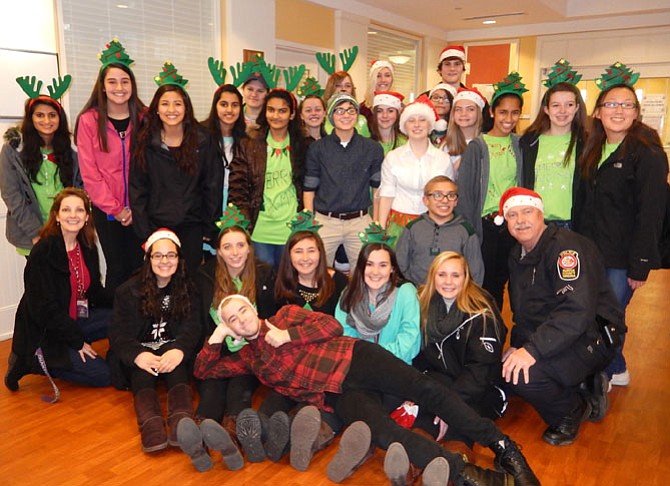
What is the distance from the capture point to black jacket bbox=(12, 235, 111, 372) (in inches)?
Answer: 114

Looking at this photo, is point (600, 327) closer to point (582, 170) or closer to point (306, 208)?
point (582, 170)

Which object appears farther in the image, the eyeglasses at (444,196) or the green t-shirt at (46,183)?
the green t-shirt at (46,183)

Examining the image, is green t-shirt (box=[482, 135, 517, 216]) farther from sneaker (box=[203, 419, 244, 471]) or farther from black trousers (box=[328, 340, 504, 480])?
sneaker (box=[203, 419, 244, 471])

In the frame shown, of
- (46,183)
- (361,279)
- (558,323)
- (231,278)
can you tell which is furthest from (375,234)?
(46,183)

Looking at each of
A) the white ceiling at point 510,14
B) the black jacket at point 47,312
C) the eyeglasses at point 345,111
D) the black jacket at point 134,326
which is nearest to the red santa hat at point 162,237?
the black jacket at point 134,326

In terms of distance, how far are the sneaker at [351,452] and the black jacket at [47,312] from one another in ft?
5.21

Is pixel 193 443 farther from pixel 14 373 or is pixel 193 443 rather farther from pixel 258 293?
pixel 14 373

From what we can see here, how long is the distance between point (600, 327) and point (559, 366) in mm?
278

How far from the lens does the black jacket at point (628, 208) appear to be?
2.71 m

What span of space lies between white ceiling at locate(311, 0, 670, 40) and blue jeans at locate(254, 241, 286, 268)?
3.79 m

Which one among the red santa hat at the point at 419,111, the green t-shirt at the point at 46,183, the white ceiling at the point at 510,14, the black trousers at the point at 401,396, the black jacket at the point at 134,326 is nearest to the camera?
the black trousers at the point at 401,396

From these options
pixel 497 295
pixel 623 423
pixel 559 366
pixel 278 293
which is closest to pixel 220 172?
pixel 278 293

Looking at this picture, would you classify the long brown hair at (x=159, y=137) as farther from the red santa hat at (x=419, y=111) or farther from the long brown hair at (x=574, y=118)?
the long brown hair at (x=574, y=118)

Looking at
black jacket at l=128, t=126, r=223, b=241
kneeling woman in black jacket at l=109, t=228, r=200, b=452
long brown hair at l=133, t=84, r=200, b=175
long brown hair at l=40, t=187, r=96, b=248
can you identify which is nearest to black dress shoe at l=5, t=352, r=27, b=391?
kneeling woman in black jacket at l=109, t=228, r=200, b=452
